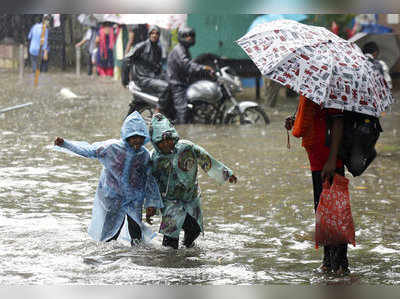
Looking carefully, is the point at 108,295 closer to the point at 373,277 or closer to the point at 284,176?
the point at 373,277

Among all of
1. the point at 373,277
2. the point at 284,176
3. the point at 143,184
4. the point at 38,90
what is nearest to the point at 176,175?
the point at 143,184

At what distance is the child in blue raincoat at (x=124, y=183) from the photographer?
5.86m

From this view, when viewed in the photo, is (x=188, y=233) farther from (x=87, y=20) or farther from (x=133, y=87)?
(x=87, y=20)

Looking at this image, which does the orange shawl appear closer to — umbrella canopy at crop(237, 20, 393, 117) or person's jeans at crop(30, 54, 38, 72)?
umbrella canopy at crop(237, 20, 393, 117)

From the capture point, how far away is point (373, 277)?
530 centimetres

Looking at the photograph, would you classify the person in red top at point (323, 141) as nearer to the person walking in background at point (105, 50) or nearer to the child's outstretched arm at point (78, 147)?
the child's outstretched arm at point (78, 147)

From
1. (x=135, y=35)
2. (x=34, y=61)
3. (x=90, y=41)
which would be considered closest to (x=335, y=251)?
(x=90, y=41)

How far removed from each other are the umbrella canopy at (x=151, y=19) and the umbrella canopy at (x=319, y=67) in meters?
9.78

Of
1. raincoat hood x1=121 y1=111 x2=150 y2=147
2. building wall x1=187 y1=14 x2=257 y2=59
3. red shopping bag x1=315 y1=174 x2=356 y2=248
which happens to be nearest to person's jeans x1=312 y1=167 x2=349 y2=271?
red shopping bag x1=315 y1=174 x2=356 y2=248

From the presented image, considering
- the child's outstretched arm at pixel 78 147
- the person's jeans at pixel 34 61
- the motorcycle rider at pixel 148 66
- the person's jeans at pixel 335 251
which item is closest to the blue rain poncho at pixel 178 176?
the child's outstretched arm at pixel 78 147

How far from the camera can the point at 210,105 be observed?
537 inches

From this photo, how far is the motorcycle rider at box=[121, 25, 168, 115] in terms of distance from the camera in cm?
1288

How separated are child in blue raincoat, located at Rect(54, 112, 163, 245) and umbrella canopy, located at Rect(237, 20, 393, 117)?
3.64 feet

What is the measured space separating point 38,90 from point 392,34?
8017mm
